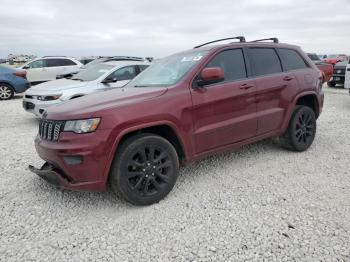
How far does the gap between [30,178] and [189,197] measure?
89.9 inches

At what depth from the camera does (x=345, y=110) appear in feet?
31.3

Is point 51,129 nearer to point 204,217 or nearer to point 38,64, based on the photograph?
point 204,217

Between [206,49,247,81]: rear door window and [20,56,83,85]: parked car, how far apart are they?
12.4m

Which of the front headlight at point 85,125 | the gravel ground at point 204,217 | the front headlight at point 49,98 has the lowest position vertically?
the gravel ground at point 204,217

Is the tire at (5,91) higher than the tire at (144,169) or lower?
higher

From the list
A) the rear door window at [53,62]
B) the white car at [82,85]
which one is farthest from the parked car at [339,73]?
the rear door window at [53,62]

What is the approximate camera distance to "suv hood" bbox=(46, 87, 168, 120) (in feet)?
11.2

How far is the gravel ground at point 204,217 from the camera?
2.86 meters

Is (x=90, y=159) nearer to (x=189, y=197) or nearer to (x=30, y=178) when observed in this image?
(x=189, y=197)

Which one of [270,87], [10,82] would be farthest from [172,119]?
[10,82]

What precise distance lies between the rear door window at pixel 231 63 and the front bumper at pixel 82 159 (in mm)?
1854

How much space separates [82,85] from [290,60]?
497cm

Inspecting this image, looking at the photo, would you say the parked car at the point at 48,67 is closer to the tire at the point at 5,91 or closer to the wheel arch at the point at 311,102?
the tire at the point at 5,91

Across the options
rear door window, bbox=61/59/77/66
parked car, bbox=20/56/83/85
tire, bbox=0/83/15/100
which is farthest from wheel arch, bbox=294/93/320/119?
rear door window, bbox=61/59/77/66
